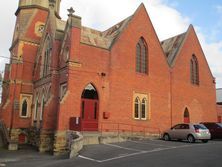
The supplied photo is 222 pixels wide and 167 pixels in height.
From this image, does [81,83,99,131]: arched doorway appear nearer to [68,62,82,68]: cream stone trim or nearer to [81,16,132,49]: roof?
[68,62,82,68]: cream stone trim

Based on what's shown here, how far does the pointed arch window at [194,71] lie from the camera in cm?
3619

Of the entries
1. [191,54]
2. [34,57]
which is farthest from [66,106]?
[191,54]

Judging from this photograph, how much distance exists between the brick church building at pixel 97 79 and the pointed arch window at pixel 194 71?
0.40 feet

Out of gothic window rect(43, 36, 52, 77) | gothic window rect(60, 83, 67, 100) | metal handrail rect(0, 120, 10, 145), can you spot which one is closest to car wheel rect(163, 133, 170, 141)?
gothic window rect(60, 83, 67, 100)

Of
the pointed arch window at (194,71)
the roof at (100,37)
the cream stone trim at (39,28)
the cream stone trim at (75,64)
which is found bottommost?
the cream stone trim at (75,64)

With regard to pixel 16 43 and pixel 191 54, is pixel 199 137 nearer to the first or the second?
pixel 191 54

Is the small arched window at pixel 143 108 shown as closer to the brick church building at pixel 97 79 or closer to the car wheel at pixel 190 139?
the brick church building at pixel 97 79

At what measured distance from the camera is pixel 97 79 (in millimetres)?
26594

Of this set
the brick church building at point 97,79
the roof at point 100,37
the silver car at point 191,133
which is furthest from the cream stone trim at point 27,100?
the silver car at point 191,133

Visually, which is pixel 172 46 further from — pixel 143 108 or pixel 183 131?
pixel 183 131

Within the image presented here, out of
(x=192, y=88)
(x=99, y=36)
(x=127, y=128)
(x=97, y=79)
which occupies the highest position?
(x=99, y=36)

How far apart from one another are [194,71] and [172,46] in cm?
406

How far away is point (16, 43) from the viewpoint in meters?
36.7

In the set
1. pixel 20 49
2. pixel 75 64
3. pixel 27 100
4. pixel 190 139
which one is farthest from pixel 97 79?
pixel 20 49
